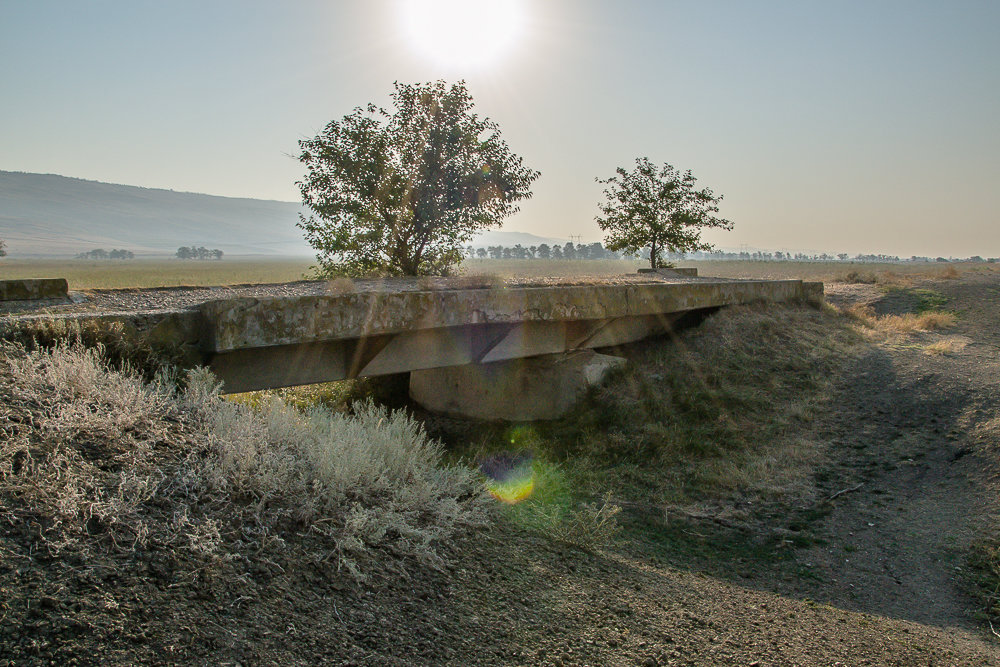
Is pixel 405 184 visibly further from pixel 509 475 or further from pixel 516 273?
pixel 509 475

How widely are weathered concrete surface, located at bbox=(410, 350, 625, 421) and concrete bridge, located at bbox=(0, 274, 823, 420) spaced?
15 millimetres

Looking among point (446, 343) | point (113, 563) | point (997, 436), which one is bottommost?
point (997, 436)

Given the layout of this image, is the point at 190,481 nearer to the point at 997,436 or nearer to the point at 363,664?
the point at 363,664

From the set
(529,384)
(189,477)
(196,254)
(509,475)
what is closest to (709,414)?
(529,384)

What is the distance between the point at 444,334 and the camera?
284 inches

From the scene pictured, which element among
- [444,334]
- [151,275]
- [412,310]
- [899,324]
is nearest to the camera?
[412,310]

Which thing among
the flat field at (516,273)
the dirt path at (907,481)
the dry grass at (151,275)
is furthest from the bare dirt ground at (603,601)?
the dry grass at (151,275)

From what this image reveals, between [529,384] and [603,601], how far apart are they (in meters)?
5.36

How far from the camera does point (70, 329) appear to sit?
165 inches

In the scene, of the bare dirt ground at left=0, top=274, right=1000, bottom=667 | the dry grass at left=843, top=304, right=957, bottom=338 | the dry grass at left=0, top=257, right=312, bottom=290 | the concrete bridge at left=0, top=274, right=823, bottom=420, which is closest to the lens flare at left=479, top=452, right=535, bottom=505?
the bare dirt ground at left=0, top=274, right=1000, bottom=667

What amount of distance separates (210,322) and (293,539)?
273cm

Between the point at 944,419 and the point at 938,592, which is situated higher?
the point at 944,419

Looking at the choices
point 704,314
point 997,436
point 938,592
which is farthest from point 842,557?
point 704,314

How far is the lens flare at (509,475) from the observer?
17.7ft
